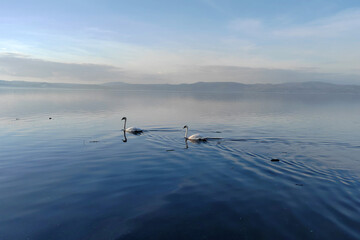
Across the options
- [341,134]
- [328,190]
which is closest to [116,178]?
[328,190]

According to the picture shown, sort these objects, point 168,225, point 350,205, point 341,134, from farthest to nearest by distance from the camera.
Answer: point 341,134 < point 350,205 < point 168,225

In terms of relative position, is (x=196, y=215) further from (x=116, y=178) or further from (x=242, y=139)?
(x=242, y=139)

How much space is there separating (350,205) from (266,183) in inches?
148

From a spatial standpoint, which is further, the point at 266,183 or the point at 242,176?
the point at 242,176

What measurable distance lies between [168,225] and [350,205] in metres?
8.08

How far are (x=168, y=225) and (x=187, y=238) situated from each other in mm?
1046

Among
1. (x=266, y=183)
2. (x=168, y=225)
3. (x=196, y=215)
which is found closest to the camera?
(x=168, y=225)

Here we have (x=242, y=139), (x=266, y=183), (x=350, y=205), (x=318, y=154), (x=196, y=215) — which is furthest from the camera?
(x=242, y=139)

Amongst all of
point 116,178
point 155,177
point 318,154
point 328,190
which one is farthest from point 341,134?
point 116,178

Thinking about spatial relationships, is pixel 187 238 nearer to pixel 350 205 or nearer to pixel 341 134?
pixel 350 205

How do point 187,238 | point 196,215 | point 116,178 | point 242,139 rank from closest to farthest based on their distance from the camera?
1. point 187,238
2. point 196,215
3. point 116,178
4. point 242,139

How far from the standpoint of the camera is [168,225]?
9.38 meters

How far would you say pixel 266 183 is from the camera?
13.3 m

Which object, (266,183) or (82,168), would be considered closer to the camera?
(266,183)
